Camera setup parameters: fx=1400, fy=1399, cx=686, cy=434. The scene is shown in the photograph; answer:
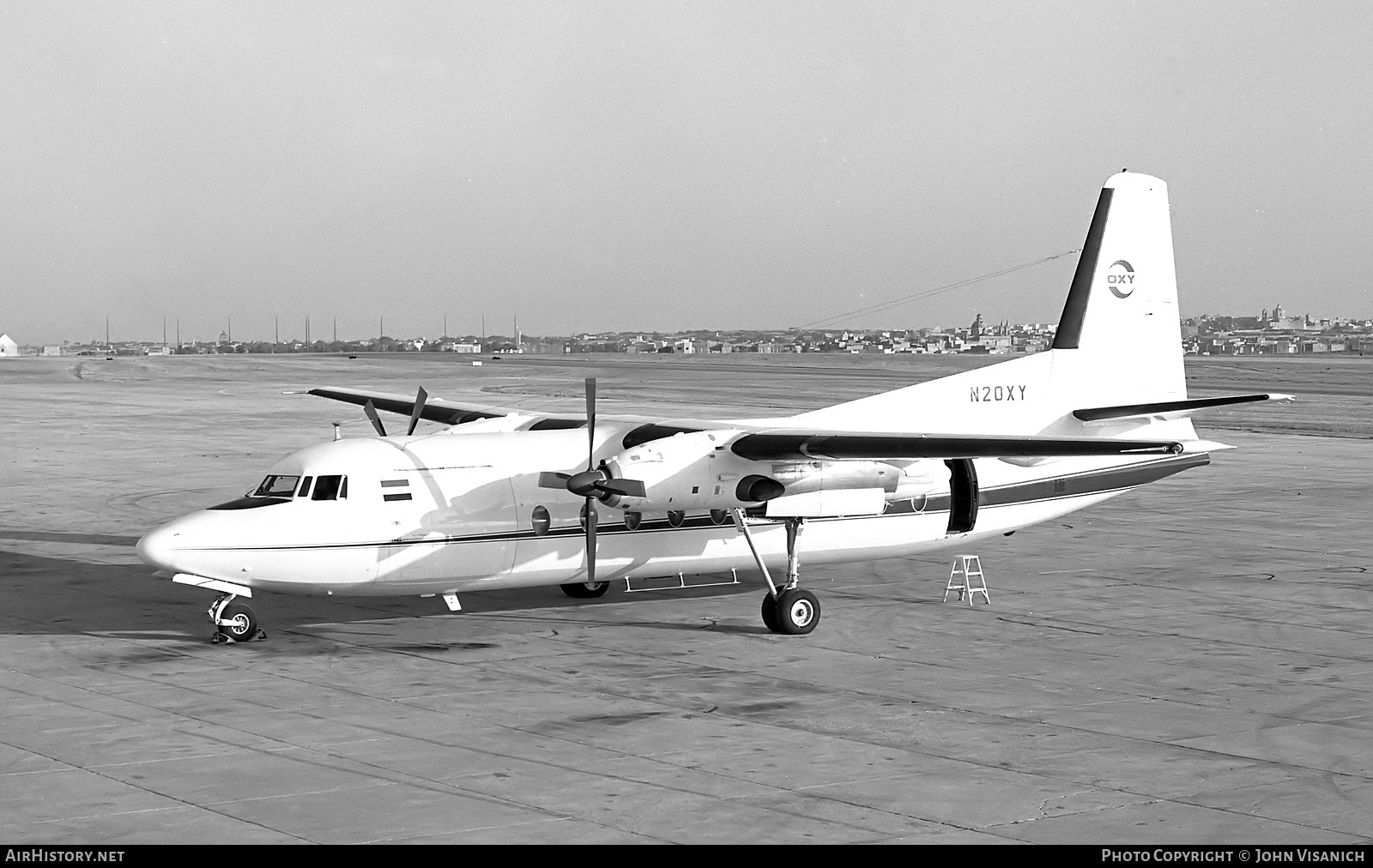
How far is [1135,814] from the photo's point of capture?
11.2 m

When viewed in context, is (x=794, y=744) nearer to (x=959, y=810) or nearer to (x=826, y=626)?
(x=959, y=810)

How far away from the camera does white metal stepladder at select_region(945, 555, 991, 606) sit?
68.9ft

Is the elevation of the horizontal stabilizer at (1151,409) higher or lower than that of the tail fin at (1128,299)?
lower

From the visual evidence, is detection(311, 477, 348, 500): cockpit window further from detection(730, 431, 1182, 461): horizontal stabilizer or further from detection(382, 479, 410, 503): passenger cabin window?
detection(730, 431, 1182, 461): horizontal stabilizer

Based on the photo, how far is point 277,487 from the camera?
17.9 metres

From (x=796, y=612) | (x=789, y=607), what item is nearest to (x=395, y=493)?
(x=789, y=607)

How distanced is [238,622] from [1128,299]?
14.7 meters

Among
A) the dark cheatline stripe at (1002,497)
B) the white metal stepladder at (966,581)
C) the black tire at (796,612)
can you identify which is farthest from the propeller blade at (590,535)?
the white metal stepladder at (966,581)

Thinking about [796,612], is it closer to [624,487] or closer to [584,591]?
[624,487]

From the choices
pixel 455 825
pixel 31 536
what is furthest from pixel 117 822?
pixel 31 536

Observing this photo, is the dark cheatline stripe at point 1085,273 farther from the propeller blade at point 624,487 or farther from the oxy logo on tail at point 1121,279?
the propeller blade at point 624,487

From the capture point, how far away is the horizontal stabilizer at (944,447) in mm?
17281

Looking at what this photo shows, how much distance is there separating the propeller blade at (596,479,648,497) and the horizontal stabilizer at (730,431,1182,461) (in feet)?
6.35

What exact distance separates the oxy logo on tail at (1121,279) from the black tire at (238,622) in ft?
46.8
